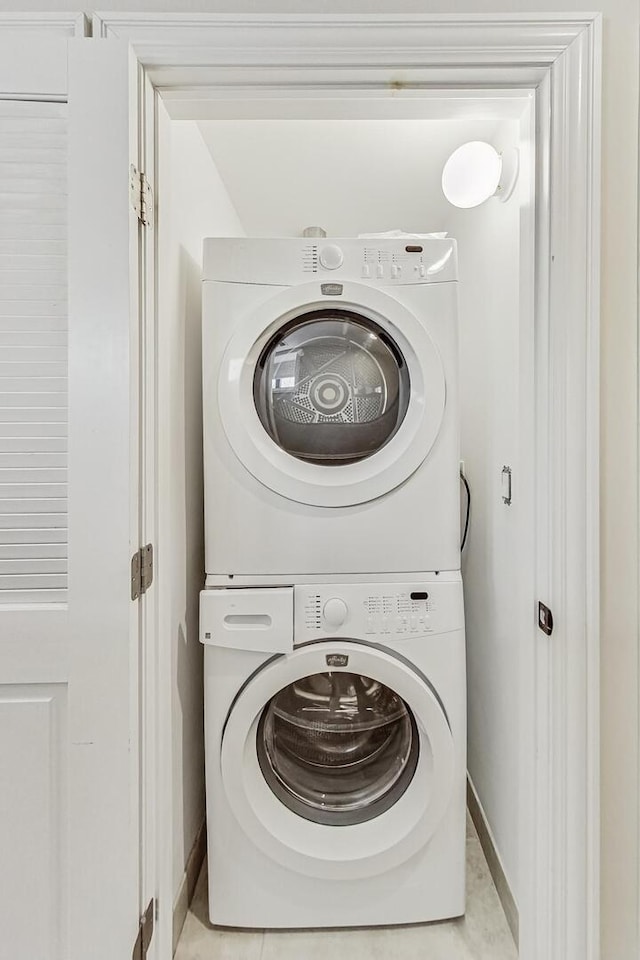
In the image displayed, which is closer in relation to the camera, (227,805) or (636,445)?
(636,445)

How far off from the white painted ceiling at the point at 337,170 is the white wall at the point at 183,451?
0.60ft

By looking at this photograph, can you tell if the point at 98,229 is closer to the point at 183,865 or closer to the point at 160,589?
the point at 160,589

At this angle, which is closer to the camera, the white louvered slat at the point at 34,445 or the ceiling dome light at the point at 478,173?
the white louvered slat at the point at 34,445

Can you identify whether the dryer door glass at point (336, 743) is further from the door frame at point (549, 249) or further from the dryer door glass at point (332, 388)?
the dryer door glass at point (332, 388)

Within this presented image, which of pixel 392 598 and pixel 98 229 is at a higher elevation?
pixel 98 229

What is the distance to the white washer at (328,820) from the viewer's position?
1.29 m

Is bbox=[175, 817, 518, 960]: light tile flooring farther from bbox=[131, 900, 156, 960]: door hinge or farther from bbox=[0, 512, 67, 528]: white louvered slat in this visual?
bbox=[0, 512, 67, 528]: white louvered slat

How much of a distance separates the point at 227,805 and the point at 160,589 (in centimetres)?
62

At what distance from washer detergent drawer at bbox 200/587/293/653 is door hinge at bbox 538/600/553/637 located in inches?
22.1

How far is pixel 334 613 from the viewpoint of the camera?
1.29 meters

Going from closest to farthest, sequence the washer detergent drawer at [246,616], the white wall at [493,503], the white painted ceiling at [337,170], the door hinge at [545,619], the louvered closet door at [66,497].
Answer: the louvered closet door at [66,497] < the door hinge at [545,619] < the washer detergent drawer at [246,616] < the white wall at [493,503] < the white painted ceiling at [337,170]

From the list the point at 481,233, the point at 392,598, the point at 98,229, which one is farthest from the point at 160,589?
the point at 481,233

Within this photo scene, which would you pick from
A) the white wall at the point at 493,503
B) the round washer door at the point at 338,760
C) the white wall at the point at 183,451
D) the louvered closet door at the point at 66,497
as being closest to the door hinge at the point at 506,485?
the white wall at the point at 493,503

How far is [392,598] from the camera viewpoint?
1.31 m
